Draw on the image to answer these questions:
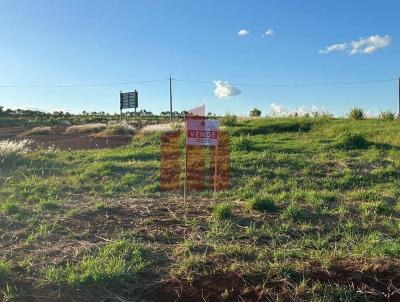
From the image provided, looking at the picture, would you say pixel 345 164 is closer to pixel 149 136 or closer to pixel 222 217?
pixel 222 217

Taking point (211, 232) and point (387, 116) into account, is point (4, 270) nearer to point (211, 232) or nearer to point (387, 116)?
point (211, 232)

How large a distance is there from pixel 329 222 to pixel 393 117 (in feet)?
41.5

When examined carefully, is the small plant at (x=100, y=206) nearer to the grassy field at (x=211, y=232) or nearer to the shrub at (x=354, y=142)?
the grassy field at (x=211, y=232)

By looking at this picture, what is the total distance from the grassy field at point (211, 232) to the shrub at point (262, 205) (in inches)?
0.5

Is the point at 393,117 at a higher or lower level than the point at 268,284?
higher

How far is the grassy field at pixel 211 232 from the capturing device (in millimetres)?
4059

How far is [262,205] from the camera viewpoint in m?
6.21

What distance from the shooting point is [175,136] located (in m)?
13.6

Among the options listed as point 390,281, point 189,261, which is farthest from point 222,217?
point 390,281

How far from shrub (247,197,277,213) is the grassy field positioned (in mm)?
12

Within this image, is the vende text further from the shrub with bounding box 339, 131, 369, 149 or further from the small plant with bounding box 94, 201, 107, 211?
the shrub with bounding box 339, 131, 369, 149

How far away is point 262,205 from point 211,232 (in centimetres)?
105

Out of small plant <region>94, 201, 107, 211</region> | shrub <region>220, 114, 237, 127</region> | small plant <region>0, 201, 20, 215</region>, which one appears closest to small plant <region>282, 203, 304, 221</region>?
small plant <region>94, 201, 107, 211</region>

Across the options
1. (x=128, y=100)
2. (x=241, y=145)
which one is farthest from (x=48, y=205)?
(x=128, y=100)
